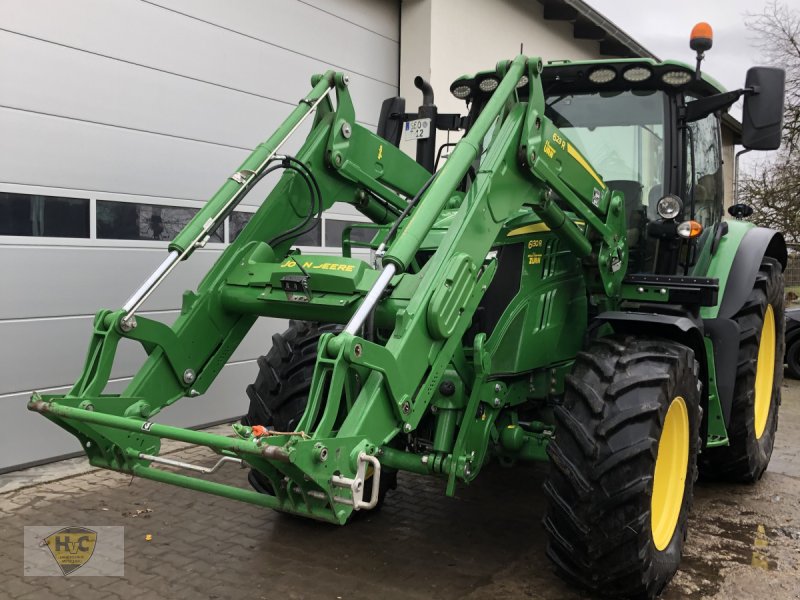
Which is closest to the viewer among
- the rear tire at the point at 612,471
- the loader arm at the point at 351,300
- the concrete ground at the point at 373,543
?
the loader arm at the point at 351,300

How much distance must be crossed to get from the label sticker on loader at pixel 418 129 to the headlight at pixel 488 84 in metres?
0.42

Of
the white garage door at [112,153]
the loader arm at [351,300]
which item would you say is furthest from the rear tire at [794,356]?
the loader arm at [351,300]

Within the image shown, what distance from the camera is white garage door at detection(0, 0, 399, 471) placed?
5.41 m

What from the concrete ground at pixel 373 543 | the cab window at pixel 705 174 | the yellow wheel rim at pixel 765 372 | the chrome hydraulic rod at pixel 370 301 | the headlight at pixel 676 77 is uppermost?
the headlight at pixel 676 77

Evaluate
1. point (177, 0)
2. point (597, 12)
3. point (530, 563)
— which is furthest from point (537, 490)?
point (597, 12)

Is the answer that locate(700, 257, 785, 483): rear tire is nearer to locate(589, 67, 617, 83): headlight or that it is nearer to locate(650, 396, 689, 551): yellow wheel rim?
locate(650, 396, 689, 551): yellow wheel rim

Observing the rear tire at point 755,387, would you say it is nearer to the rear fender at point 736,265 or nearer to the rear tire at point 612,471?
the rear fender at point 736,265

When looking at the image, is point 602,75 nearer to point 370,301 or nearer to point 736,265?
point 736,265

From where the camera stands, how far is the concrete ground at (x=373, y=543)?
3768mm

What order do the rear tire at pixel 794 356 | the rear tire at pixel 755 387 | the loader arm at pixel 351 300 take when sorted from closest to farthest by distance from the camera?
the loader arm at pixel 351 300, the rear tire at pixel 755 387, the rear tire at pixel 794 356

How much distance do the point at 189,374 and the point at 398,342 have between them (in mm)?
1269

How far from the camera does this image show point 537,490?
Result: 5297 mm

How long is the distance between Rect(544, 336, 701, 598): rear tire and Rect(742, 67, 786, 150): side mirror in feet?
4.97

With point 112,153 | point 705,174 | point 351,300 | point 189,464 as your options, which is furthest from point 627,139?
point 112,153
